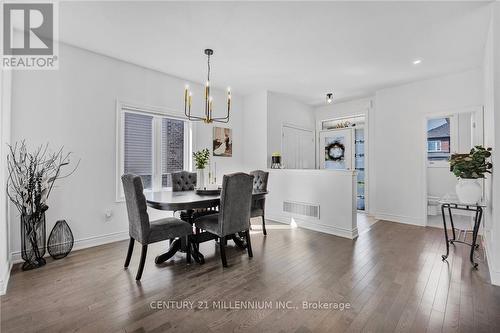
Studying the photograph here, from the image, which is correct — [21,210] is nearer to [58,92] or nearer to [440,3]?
[58,92]

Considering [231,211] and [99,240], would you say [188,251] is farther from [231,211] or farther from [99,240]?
[99,240]

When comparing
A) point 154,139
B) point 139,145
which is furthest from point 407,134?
point 139,145

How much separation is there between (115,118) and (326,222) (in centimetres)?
375

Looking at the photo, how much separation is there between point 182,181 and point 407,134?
4.31 m

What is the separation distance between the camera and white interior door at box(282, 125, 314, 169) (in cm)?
551

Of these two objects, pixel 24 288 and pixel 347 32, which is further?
pixel 347 32

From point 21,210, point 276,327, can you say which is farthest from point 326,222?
point 21,210

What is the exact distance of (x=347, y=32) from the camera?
2.74m

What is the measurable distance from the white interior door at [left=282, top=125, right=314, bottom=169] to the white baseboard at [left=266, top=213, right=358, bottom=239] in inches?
51.1

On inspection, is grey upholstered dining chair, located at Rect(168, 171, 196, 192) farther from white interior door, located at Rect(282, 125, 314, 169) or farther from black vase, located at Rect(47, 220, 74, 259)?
white interior door, located at Rect(282, 125, 314, 169)

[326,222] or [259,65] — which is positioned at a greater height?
[259,65]

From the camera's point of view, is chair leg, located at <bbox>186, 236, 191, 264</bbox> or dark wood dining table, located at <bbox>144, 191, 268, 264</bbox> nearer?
dark wood dining table, located at <bbox>144, 191, 268, 264</bbox>

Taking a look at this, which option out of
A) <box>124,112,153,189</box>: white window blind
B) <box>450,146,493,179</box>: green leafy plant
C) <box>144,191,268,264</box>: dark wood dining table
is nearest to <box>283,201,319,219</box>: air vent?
<box>144,191,268,264</box>: dark wood dining table

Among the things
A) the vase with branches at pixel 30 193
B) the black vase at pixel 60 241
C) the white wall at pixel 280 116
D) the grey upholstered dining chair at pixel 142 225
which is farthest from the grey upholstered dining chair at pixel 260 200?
the vase with branches at pixel 30 193
